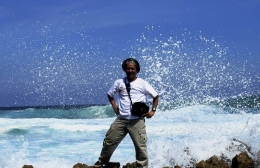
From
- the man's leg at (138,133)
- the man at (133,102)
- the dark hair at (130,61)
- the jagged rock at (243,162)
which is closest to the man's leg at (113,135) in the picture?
the man at (133,102)

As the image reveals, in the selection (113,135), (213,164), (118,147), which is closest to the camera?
(113,135)

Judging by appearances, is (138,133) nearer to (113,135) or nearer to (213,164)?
(113,135)

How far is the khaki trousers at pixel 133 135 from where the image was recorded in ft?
19.8

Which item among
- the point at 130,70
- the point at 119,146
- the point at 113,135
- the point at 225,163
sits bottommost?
the point at 119,146

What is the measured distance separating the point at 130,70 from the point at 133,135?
3.03 ft

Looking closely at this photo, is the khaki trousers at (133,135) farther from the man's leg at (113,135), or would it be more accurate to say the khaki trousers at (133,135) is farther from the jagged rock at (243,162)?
the jagged rock at (243,162)

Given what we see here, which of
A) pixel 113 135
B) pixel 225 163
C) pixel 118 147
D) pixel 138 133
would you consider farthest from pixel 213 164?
pixel 118 147

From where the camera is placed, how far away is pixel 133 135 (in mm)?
6043

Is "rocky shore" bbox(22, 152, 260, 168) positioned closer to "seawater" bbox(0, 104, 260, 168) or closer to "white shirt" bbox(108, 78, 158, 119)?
"seawater" bbox(0, 104, 260, 168)

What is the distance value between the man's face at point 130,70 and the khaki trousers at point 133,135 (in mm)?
624

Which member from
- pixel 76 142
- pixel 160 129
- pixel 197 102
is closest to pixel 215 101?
pixel 197 102

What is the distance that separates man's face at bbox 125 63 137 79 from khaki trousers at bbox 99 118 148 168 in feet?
2.05

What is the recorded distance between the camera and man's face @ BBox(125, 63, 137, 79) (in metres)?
5.92

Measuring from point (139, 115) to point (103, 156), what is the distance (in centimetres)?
89
